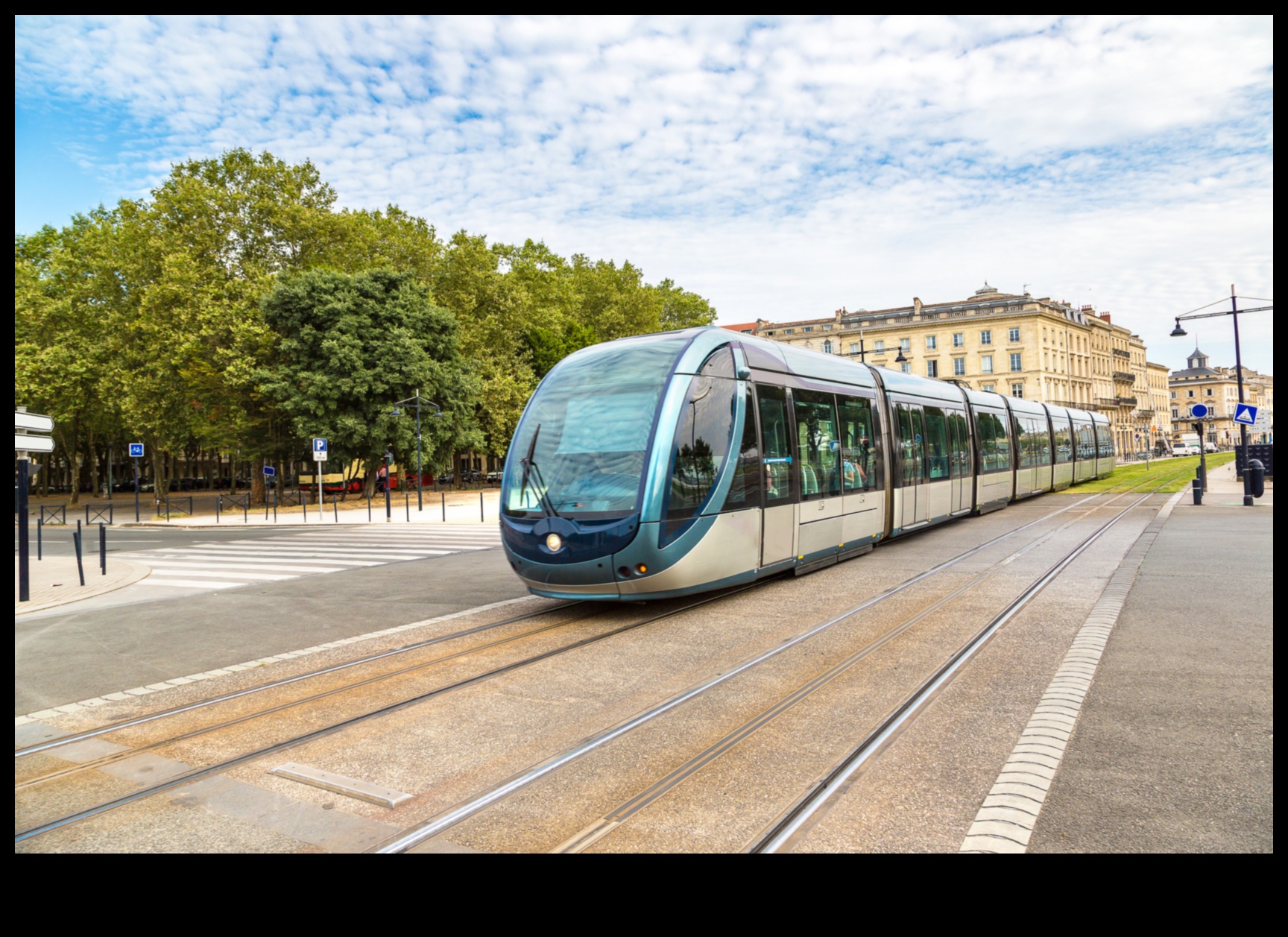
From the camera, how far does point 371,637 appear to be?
854 centimetres

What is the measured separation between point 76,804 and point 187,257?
125 feet

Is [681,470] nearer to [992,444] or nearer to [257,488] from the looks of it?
[992,444]

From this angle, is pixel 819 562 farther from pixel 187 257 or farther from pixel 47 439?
pixel 187 257

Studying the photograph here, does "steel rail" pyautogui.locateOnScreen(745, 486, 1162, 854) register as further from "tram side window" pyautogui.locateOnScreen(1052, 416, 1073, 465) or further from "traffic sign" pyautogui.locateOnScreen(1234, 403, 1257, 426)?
"tram side window" pyautogui.locateOnScreen(1052, 416, 1073, 465)

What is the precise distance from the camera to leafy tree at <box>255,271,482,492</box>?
3638 centimetres

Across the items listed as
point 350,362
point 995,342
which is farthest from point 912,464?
point 995,342

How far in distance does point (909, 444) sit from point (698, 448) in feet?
24.6

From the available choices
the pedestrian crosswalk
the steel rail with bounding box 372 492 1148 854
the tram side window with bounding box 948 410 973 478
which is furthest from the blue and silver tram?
the pedestrian crosswalk

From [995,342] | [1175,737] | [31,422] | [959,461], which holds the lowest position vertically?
[1175,737]

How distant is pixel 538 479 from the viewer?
28.8 ft

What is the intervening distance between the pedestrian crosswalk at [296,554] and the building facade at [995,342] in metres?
66.8

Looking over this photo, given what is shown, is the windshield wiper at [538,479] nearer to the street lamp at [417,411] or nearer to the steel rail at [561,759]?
the steel rail at [561,759]

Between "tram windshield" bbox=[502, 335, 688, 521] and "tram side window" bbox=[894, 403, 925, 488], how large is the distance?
21.8 feet
